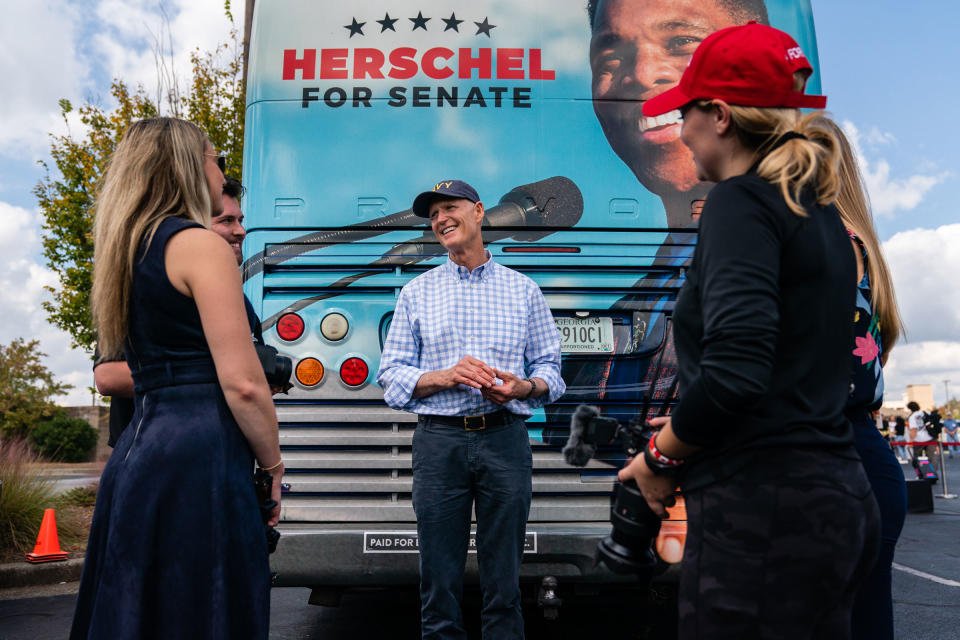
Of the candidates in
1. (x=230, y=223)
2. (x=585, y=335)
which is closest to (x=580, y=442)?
(x=585, y=335)

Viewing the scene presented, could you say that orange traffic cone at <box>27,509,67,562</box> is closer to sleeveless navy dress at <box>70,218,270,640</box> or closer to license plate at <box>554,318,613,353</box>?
license plate at <box>554,318,613,353</box>

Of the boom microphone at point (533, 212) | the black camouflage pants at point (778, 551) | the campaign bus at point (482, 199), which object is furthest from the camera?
the boom microphone at point (533, 212)

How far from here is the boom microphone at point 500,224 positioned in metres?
4.15

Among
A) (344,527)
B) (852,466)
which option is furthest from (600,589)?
(852,466)

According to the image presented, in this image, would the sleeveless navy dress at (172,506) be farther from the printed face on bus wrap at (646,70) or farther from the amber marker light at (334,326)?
the printed face on bus wrap at (646,70)

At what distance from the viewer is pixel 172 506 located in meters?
2.11

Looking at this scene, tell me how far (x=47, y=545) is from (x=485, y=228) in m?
5.40

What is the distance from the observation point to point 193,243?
2178 millimetres

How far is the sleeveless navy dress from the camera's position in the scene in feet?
6.81

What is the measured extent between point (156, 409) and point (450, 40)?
9.38 ft

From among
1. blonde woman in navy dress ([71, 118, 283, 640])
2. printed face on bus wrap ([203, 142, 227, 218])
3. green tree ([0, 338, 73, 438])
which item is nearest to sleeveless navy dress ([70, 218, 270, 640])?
blonde woman in navy dress ([71, 118, 283, 640])

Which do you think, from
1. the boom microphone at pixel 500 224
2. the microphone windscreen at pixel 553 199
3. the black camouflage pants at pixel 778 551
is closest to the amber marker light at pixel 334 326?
the boom microphone at pixel 500 224

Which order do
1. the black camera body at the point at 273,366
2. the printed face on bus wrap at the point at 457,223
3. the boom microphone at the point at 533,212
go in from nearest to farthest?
the black camera body at the point at 273,366, the printed face on bus wrap at the point at 457,223, the boom microphone at the point at 533,212

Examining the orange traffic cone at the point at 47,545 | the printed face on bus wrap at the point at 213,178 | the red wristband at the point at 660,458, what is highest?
the printed face on bus wrap at the point at 213,178
